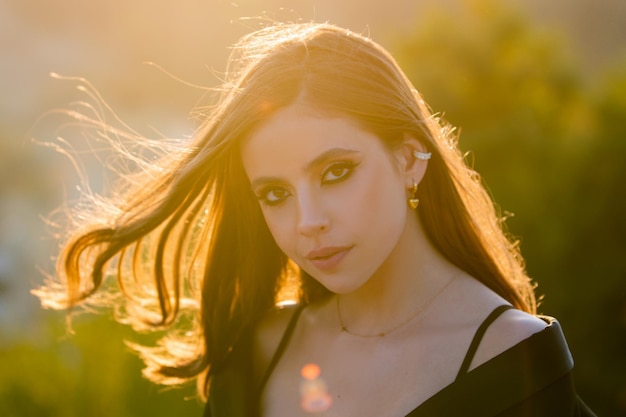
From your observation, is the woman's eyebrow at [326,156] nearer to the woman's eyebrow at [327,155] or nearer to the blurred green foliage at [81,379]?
the woman's eyebrow at [327,155]

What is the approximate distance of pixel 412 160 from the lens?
3229 mm

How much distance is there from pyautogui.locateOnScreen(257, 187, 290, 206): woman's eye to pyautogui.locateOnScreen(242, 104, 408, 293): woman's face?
0.06 m

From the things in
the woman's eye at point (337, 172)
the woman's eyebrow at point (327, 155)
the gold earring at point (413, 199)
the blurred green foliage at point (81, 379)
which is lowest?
the blurred green foliage at point (81, 379)

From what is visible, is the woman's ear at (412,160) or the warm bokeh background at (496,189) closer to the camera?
the woman's ear at (412,160)

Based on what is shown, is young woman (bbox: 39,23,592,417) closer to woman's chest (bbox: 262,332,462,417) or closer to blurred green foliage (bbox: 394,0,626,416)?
woman's chest (bbox: 262,332,462,417)

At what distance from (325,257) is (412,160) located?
0.50m

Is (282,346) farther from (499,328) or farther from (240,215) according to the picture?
(499,328)

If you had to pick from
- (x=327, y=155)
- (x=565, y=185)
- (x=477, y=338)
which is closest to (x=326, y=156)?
(x=327, y=155)

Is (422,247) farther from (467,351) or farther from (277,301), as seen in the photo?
(277,301)

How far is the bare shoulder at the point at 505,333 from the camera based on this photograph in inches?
112

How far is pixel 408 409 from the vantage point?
297 centimetres

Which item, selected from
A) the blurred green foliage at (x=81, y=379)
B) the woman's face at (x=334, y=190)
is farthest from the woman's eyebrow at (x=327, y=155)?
the blurred green foliage at (x=81, y=379)

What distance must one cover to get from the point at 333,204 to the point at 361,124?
30cm

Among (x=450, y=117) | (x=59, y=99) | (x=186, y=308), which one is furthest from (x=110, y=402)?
(x=59, y=99)
